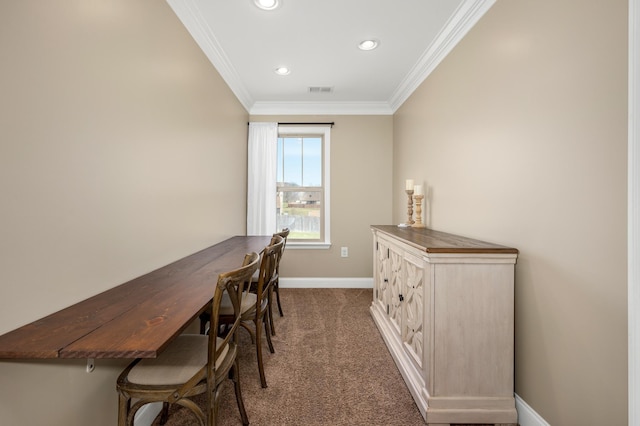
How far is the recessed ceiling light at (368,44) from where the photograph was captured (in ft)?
7.65

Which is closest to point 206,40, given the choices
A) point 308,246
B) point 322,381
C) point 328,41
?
point 328,41

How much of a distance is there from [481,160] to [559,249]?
2.47 feet

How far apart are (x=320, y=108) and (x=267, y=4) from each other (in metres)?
1.86

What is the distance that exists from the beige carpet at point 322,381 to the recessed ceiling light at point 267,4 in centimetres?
257

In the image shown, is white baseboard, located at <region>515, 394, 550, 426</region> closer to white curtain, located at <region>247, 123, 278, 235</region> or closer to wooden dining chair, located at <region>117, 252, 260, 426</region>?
wooden dining chair, located at <region>117, 252, 260, 426</region>

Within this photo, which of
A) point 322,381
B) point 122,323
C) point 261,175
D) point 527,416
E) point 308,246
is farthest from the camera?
point 308,246

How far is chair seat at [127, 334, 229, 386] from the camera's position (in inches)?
40.7

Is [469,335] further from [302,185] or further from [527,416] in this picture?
[302,185]

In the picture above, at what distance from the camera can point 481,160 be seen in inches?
70.1

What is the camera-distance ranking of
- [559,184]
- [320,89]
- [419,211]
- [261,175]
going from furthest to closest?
[261,175], [320,89], [419,211], [559,184]

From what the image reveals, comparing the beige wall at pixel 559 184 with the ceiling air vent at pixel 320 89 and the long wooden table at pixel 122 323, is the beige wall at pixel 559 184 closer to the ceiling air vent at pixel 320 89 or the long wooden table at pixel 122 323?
the long wooden table at pixel 122 323

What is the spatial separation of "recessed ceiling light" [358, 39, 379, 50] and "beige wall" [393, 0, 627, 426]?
0.80m

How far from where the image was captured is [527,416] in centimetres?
140

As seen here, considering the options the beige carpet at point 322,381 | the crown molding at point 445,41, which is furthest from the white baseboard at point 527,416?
the crown molding at point 445,41
